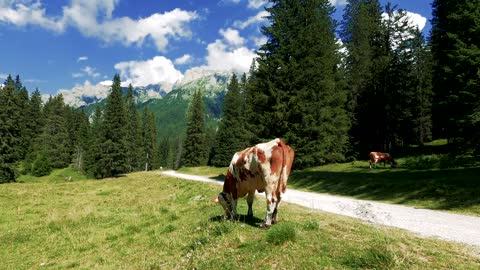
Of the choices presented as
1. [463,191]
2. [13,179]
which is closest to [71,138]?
[13,179]

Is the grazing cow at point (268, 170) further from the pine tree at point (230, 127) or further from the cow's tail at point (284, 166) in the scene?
the pine tree at point (230, 127)

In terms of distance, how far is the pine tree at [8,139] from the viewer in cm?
5959

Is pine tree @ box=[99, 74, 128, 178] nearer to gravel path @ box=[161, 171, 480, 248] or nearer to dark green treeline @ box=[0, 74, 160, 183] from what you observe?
dark green treeline @ box=[0, 74, 160, 183]

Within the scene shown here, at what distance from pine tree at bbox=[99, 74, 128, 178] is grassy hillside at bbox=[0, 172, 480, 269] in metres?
45.9

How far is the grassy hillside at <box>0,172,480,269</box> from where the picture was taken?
261 inches

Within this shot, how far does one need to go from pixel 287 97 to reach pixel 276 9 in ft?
31.4

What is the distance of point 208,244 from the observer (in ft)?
29.5

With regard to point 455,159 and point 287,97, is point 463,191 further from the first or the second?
point 287,97

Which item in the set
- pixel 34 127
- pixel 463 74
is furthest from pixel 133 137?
pixel 463 74

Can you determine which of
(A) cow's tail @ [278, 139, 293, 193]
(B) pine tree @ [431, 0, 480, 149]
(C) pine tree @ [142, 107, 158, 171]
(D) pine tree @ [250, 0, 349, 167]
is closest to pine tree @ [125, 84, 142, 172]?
(C) pine tree @ [142, 107, 158, 171]

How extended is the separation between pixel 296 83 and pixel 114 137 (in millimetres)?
43275

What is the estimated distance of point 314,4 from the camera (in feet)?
116

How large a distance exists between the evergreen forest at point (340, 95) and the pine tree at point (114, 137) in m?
0.19

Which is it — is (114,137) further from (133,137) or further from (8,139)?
(133,137)
